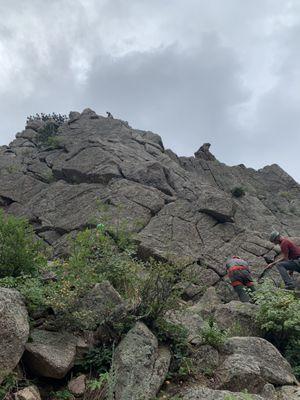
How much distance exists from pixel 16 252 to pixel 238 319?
5.54 m

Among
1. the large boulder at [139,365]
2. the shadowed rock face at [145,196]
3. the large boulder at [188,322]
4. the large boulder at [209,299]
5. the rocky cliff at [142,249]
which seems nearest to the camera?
the large boulder at [139,365]

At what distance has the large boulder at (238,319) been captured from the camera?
34.4ft

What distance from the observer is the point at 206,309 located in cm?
1276

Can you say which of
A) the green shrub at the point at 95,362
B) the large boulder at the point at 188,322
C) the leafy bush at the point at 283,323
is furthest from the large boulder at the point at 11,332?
the leafy bush at the point at 283,323

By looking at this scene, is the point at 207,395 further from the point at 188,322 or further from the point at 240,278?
the point at 240,278

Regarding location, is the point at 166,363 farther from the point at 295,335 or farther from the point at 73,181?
the point at 73,181

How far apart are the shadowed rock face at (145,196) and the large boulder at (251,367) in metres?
7.30

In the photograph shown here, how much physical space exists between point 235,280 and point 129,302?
24.6 feet

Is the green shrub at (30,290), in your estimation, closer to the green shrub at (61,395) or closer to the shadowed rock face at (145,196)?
the green shrub at (61,395)

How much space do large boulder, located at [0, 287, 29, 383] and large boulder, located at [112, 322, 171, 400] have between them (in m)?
1.47

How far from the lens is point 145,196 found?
2339 cm

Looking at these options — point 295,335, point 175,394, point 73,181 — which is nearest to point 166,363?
point 175,394

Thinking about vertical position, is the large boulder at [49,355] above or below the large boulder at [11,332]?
below

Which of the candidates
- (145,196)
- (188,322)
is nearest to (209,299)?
(188,322)
